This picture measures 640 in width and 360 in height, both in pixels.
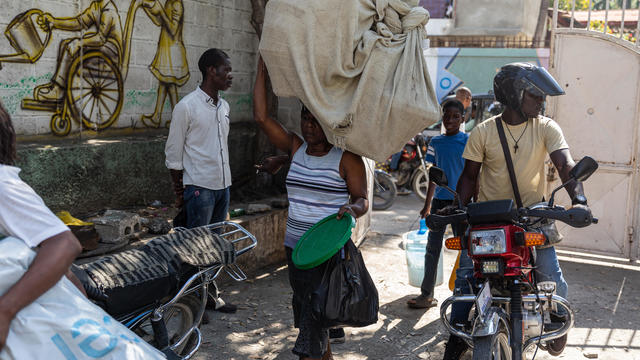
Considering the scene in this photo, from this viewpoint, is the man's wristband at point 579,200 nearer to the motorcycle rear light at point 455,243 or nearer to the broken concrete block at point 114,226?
the motorcycle rear light at point 455,243

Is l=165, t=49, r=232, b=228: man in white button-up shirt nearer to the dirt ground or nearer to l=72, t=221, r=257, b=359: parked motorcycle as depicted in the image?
the dirt ground

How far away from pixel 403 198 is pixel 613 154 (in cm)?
495

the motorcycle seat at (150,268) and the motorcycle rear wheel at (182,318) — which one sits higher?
the motorcycle seat at (150,268)

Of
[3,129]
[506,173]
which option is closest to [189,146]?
[506,173]

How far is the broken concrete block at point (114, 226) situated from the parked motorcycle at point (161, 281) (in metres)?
1.80

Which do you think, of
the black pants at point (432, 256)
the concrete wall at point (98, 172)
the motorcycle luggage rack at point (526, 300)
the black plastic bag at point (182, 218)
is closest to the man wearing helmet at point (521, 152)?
the motorcycle luggage rack at point (526, 300)

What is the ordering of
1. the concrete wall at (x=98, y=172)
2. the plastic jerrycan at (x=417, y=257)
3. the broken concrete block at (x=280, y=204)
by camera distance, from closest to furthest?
the concrete wall at (x=98, y=172) < the plastic jerrycan at (x=417, y=257) < the broken concrete block at (x=280, y=204)

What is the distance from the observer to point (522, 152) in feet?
12.9

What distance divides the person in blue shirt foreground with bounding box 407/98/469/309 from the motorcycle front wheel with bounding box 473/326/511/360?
2226mm

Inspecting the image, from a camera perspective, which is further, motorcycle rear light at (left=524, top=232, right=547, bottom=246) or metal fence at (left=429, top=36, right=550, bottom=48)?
metal fence at (left=429, top=36, right=550, bottom=48)

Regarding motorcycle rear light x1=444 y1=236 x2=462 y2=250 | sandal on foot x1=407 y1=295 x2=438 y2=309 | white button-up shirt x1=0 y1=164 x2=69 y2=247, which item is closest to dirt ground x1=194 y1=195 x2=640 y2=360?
sandal on foot x1=407 y1=295 x2=438 y2=309

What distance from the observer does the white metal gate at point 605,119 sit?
695cm

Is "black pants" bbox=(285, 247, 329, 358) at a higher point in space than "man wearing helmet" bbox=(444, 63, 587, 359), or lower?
lower

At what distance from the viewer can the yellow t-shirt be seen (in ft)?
12.9
